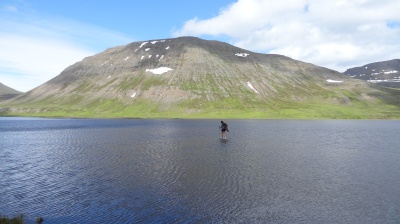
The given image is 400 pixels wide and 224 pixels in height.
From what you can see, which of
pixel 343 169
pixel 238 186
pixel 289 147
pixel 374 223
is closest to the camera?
pixel 374 223

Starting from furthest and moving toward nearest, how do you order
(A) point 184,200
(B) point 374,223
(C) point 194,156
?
(C) point 194,156, (A) point 184,200, (B) point 374,223

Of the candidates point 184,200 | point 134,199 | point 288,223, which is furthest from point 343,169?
point 134,199

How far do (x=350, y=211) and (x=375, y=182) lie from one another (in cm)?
1172

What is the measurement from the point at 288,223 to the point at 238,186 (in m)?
10.4

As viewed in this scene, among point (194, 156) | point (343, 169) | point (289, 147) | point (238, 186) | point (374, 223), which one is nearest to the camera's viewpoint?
point (374, 223)

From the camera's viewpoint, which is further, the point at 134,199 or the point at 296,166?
the point at 296,166

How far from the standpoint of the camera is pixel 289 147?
207ft

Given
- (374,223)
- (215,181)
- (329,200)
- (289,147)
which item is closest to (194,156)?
(215,181)

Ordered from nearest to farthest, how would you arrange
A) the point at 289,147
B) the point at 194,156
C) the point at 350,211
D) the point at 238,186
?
the point at 350,211 < the point at 238,186 < the point at 194,156 < the point at 289,147

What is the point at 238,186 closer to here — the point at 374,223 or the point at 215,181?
the point at 215,181

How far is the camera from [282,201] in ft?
94.4

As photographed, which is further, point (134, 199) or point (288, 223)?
point (134, 199)

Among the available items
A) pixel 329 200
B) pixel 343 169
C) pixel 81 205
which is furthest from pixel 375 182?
pixel 81 205

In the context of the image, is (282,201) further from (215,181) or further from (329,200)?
(215,181)
